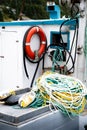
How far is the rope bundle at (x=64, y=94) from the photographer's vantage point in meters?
3.01

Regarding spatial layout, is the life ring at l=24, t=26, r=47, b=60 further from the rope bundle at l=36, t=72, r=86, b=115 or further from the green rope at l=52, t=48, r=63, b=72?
the rope bundle at l=36, t=72, r=86, b=115

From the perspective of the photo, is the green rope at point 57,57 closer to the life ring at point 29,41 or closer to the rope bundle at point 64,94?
the life ring at point 29,41

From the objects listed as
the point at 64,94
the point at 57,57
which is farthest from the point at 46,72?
the point at 57,57

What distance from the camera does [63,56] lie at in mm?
4973

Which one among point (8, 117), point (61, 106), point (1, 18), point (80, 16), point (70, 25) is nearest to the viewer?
point (8, 117)

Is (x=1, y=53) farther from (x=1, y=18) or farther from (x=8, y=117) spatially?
(x=1, y=18)

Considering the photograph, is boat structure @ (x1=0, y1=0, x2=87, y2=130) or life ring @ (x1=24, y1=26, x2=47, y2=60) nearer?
boat structure @ (x1=0, y1=0, x2=87, y2=130)

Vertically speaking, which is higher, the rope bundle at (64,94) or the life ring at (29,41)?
the life ring at (29,41)

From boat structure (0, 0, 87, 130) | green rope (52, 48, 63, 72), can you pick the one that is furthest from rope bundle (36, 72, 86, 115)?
green rope (52, 48, 63, 72)

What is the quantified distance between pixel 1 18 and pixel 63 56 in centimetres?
1127

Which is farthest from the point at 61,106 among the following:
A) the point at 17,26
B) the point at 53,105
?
the point at 17,26

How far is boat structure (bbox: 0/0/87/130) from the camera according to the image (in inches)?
115

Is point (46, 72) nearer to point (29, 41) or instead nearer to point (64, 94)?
point (64, 94)

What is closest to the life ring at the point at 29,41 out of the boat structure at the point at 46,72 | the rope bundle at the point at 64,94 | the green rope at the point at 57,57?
the boat structure at the point at 46,72
